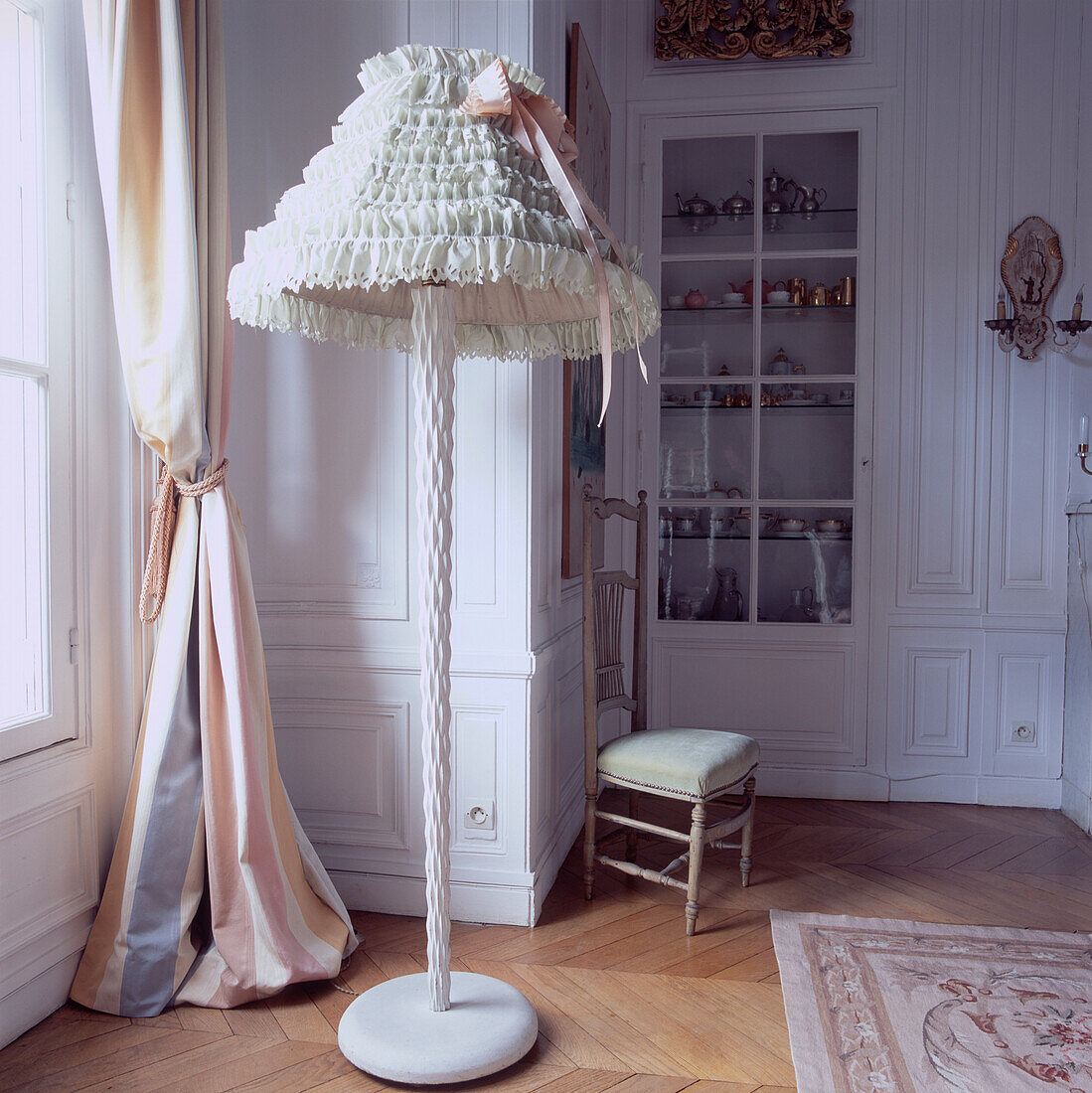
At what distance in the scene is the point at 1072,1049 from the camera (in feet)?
6.61

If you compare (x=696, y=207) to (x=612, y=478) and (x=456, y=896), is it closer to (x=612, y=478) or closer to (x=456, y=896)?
(x=612, y=478)

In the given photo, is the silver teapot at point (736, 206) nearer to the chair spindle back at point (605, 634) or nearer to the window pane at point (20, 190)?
the chair spindle back at point (605, 634)

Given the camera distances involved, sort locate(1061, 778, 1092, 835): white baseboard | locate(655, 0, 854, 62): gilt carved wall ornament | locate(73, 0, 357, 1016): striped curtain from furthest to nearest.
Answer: locate(655, 0, 854, 62): gilt carved wall ornament → locate(1061, 778, 1092, 835): white baseboard → locate(73, 0, 357, 1016): striped curtain

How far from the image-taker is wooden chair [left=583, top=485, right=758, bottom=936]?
102 inches

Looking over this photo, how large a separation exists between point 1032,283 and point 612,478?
1.74 m

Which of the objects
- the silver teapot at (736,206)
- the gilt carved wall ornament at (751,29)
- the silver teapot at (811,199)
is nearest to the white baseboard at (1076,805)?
the silver teapot at (811,199)

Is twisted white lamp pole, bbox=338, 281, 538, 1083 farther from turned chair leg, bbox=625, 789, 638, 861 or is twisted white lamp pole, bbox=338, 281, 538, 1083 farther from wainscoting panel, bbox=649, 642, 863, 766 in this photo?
wainscoting panel, bbox=649, 642, 863, 766

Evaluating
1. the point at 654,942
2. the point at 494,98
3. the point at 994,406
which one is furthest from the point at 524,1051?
the point at 994,406

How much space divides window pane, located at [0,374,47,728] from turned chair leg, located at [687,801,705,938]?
1.62 metres

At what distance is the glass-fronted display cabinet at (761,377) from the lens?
3855 mm

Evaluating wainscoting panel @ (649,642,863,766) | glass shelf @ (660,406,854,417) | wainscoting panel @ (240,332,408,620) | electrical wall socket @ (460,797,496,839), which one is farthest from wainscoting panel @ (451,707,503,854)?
glass shelf @ (660,406,854,417)

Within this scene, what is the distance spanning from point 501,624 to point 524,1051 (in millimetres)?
1040

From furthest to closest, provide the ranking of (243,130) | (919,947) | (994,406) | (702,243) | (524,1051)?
(702,243) → (994,406) → (243,130) → (919,947) → (524,1051)

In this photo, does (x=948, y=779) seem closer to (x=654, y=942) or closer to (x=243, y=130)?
(x=654, y=942)
